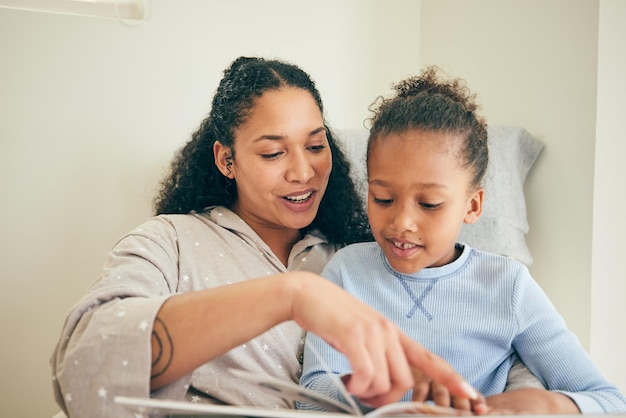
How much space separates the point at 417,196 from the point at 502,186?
27.3 inches

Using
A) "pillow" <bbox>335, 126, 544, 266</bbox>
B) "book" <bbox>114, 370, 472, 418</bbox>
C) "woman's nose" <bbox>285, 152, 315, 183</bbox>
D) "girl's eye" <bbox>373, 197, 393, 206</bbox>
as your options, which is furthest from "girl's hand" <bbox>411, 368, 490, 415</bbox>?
"pillow" <bbox>335, 126, 544, 266</bbox>

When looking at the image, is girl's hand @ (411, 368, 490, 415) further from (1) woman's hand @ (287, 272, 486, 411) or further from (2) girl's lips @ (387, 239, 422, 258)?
(2) girl's lips @ (387, 239, 422, 258)

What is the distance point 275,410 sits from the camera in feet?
2.10

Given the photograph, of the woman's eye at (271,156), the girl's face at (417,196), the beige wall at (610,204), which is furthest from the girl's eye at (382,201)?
the beige wall at (610,204)

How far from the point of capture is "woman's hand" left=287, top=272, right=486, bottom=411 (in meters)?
0.74

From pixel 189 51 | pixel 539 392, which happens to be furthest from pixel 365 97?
pixel 539 392

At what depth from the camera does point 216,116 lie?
1467mm

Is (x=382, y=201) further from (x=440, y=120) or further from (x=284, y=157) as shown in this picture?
(x=284, y=157)

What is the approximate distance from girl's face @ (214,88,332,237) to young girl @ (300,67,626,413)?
0.21m

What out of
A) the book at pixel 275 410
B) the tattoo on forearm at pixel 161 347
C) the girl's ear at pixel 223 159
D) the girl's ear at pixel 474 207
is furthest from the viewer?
the girl's ear at pixel 223 159

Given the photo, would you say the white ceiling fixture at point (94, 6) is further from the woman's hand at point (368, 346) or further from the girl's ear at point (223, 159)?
the girl's ear at point (223, 159)

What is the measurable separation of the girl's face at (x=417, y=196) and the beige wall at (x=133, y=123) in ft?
2.23

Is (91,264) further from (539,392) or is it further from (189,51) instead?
(539,392)

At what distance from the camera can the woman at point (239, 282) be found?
79 cm
